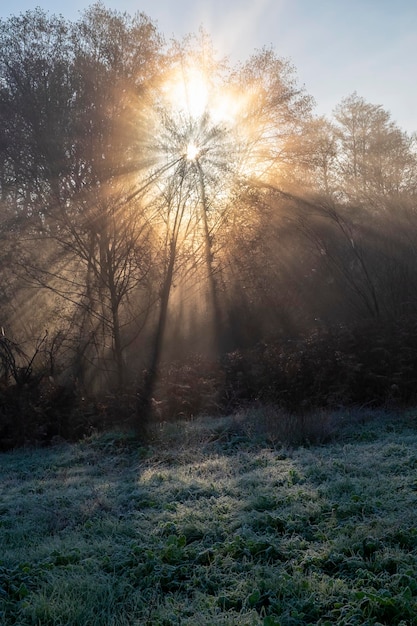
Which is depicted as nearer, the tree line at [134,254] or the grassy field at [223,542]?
the grassy field at [223,542]

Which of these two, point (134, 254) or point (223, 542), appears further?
point (134, 254)

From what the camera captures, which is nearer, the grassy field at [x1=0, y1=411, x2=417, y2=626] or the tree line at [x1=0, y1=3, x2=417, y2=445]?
the grassy field at [x1=0, y1=411, x2=417, y2=626]

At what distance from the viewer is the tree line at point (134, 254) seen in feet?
39.2

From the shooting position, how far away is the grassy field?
3.30m

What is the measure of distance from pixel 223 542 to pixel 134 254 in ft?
31.1

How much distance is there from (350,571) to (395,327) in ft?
32.6

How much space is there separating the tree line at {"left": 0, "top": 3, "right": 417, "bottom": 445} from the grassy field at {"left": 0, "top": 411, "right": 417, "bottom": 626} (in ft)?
15.0

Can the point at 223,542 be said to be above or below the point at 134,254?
below

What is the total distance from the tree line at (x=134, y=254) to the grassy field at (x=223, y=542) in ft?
15.0

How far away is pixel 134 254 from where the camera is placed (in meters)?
13.1

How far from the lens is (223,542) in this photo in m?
4.23

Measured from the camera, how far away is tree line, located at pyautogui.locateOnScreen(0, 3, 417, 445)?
470 inches

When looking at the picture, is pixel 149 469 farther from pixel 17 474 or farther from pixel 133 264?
pixel 133 264

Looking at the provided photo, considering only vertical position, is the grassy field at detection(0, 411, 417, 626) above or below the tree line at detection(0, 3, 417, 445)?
below
